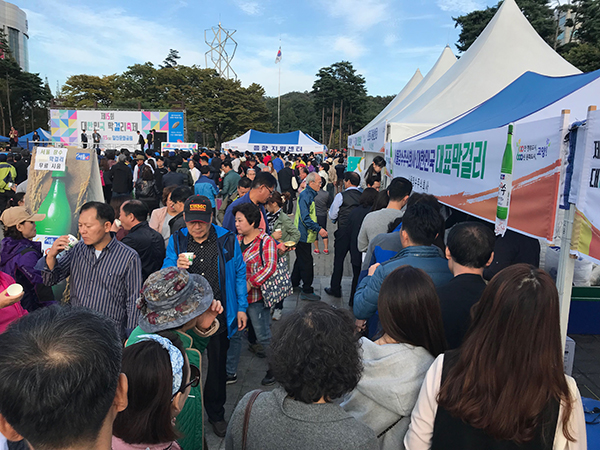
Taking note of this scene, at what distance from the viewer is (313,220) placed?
5707mm

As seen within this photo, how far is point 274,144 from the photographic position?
25.3m

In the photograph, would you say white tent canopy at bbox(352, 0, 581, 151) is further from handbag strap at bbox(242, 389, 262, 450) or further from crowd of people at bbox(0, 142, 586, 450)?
handbag strap at bbox(242, 389, 262, 450)

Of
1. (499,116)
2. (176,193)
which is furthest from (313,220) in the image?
(499,116)

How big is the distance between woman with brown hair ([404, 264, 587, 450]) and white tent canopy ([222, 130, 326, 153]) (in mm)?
24073

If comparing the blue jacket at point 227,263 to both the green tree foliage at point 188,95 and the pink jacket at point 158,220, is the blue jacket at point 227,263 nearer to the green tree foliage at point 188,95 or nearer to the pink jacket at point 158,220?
the pink jacket at point 158,220

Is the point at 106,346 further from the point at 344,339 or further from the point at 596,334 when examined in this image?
the point at 596,334

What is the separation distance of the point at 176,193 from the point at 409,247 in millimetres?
2755

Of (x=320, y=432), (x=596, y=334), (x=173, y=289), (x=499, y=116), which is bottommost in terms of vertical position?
(x=596, y=334)

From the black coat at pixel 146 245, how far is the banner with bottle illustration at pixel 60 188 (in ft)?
3.34

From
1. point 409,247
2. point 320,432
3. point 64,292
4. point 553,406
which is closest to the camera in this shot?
point 320,432

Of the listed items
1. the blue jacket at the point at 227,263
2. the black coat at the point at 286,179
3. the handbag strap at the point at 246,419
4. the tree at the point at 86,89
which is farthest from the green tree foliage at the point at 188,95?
the handbag strap at the point at 246,419

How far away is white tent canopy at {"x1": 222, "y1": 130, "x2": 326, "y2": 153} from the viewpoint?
25078 mm

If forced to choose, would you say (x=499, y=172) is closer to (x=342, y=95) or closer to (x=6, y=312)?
(x=6, y=312)

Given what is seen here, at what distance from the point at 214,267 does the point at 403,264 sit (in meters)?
1.34
